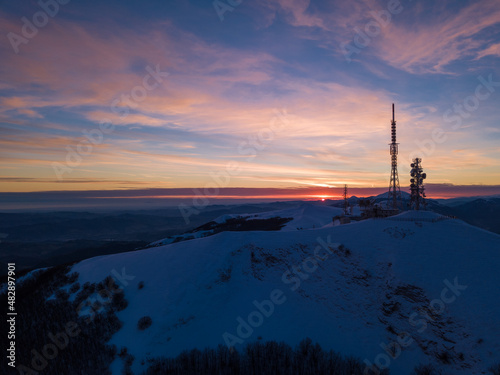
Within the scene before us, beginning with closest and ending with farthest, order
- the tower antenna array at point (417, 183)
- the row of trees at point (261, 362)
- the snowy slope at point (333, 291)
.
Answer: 1. the row of trees at point (261, 362)
2. the snowy slope at point (333, 291)
3. the tower antenna array at point (417, 183)

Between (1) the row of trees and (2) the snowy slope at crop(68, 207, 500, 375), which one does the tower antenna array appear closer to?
(2) the snowy slope at crop(68, 207, 500, 375)

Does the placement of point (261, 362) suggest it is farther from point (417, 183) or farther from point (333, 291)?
point (417, 183)

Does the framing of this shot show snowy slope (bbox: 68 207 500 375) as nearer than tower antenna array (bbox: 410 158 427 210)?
Yes

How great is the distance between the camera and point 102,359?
2169 cm

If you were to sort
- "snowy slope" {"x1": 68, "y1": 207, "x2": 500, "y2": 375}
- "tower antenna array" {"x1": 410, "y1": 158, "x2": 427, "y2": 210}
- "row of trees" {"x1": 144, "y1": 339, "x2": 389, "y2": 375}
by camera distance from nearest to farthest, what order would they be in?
"row of trees" {"x1": 144, "y1": 339, "x2": 389, "y2": 375}, "snowy slope" {"x1": 68, "y1": 207, "x2": 500, "y2": 375}, "tower antenna array" {"x1": 410, "y1": 158, "x2": 427, "y2": 210}

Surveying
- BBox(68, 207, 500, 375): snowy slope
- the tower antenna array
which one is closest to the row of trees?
BBox(68, 207, 500, 375): snowy slope

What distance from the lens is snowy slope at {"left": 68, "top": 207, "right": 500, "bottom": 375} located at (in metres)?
22.8

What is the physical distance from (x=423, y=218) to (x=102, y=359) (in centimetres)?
4644

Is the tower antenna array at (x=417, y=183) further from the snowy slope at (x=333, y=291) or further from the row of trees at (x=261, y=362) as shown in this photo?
the row of trees at (x=261, y=362)

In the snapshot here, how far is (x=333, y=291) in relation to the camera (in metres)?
29.0

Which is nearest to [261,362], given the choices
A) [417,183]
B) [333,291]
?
[333,291]

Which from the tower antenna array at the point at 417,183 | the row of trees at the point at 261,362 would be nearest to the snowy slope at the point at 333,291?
the row of trees at the point at 261,362

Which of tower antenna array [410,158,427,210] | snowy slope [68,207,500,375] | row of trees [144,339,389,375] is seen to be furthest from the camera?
tower antenna array [410,158,427,210]

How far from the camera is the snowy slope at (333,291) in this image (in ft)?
74.7
